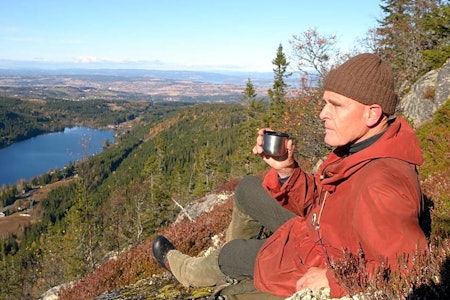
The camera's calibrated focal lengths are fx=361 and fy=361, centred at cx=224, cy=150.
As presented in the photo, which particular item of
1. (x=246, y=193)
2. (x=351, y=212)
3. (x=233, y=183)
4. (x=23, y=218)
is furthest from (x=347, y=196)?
(x=23, y=218)

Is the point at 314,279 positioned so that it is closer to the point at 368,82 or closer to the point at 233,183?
the point at 368,82

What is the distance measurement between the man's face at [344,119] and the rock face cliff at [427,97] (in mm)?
10457

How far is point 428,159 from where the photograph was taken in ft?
23.5

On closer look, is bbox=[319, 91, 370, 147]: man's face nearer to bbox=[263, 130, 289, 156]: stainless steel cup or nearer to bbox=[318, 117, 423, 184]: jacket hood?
bbox=[318, 117, 423, 184]: jacket hood

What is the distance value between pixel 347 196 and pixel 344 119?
555 mm

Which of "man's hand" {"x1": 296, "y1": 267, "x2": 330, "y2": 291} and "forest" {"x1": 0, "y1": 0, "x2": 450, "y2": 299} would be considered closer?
"man's hand" {"x1": 296, "y1": 267, "x2": 330, "y2": 291}

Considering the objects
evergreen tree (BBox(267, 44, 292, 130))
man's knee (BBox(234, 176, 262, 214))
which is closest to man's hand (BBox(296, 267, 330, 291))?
man's knee (BBox(234, 176, 262, 214))

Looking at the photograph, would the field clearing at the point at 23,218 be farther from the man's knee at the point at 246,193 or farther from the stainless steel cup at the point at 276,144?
the stainless steel cup at the point at 276,144

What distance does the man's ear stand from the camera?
2521 mm

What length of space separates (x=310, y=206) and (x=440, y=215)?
7.21ft

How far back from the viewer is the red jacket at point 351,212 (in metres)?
2.08

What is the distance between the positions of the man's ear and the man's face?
2 centimetres

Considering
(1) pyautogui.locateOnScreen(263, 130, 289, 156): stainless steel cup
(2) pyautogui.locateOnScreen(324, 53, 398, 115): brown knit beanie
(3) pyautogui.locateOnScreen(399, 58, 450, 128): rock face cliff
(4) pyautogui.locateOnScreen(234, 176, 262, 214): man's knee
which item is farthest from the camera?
(3) pyautogui.locateOnScreen(399, 58, 450, 128): rock face cliff

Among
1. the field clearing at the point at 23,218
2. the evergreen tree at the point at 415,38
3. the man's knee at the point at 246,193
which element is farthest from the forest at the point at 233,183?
the field clearing at the point at 23,218
